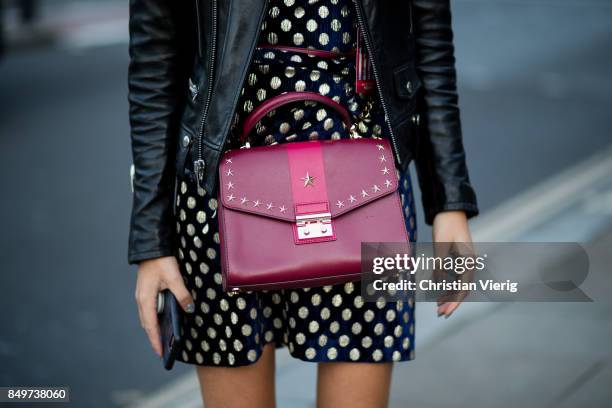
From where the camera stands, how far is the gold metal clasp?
1706 mm

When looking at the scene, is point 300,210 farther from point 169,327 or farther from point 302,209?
point 169,327

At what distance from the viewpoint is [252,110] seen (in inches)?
71.2

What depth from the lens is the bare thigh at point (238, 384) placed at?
6.38ft

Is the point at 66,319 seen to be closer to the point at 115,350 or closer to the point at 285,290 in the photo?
the point at 115,350

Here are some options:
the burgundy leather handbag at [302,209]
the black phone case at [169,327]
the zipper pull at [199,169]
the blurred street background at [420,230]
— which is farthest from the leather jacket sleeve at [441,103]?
the blurred street background at [420,230]

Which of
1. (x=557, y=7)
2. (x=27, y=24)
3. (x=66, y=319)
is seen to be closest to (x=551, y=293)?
(x=66, y=319)

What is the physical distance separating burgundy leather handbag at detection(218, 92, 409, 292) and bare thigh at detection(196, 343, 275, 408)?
1.04 feet

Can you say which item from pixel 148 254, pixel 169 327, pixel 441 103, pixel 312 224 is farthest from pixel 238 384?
pixel 441 103

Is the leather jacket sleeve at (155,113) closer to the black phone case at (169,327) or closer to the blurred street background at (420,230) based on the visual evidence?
the black phone case at (169,327)

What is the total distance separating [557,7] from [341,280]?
47.2ft

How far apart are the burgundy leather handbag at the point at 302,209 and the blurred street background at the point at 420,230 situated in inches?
76.9

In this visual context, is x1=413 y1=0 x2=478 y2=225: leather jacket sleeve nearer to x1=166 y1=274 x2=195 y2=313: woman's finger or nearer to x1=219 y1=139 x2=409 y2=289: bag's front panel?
x1=219 y1=139 x2=409 y2=289: bag's front panel

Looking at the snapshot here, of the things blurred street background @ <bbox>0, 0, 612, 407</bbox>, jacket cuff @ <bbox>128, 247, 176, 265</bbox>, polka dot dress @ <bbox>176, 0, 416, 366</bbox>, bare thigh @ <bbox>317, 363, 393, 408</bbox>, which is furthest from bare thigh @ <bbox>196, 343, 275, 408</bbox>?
blurred street background @ <bbox>0, 0, 612, 407</bbox>

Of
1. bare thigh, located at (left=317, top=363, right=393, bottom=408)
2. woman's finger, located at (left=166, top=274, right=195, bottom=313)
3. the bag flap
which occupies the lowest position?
bare thigh, located at (left=317, top=363, right=393, bottom=408)
